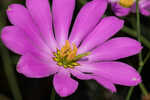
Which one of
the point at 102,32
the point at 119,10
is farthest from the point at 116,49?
the point at 119,10

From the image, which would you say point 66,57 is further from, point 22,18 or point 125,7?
point 125,7

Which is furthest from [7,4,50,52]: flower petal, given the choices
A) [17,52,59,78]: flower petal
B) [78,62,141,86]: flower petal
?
[78,62,141,86]: flower petal

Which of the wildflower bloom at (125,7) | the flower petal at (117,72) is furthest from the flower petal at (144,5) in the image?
the flower petal at (117,72)

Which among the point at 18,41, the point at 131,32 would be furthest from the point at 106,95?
the point at 18,41

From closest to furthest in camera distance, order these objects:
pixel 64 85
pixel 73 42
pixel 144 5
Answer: pixel 64 85 < pixel 73 42 < pixel 144 5

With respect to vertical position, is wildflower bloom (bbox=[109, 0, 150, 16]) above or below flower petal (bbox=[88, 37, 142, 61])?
below

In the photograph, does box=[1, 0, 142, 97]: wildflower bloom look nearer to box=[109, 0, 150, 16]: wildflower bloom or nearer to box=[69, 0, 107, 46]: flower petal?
box=[69, 0, 107, 46]: flower petal

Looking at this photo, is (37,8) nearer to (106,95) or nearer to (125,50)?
(125,50)
